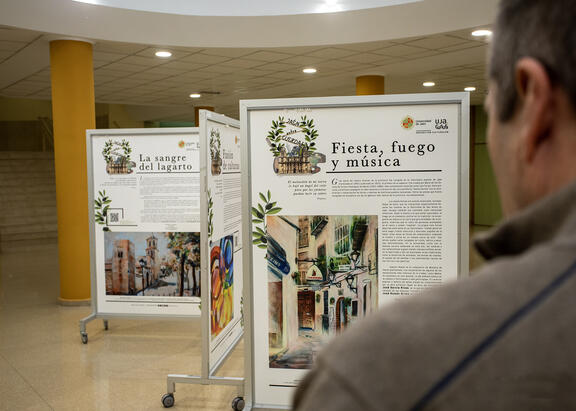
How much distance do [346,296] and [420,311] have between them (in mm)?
2491

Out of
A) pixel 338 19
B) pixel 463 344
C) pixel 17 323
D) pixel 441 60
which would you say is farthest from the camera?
pixel 441 60

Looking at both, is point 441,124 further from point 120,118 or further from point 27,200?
point 120,118

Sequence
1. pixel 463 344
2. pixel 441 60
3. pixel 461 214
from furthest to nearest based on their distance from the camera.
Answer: pixel 441 60
pixel 461 214
pixel 463 344

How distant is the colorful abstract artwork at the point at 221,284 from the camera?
3.75 meters

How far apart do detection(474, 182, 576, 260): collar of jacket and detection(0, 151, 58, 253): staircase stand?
13.5 meters

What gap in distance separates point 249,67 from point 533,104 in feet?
30.1

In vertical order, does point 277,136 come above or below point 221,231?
above

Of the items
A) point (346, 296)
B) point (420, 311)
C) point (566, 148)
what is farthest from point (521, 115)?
point (346, 296)

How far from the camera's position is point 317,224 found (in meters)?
2.94

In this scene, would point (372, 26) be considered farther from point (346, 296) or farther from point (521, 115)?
point (521, 115)

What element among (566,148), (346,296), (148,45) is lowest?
(346,296)

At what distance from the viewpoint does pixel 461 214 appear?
280 centimetres

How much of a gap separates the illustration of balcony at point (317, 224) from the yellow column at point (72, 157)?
4.56 metres

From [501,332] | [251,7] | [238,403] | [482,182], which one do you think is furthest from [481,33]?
[482,182]
